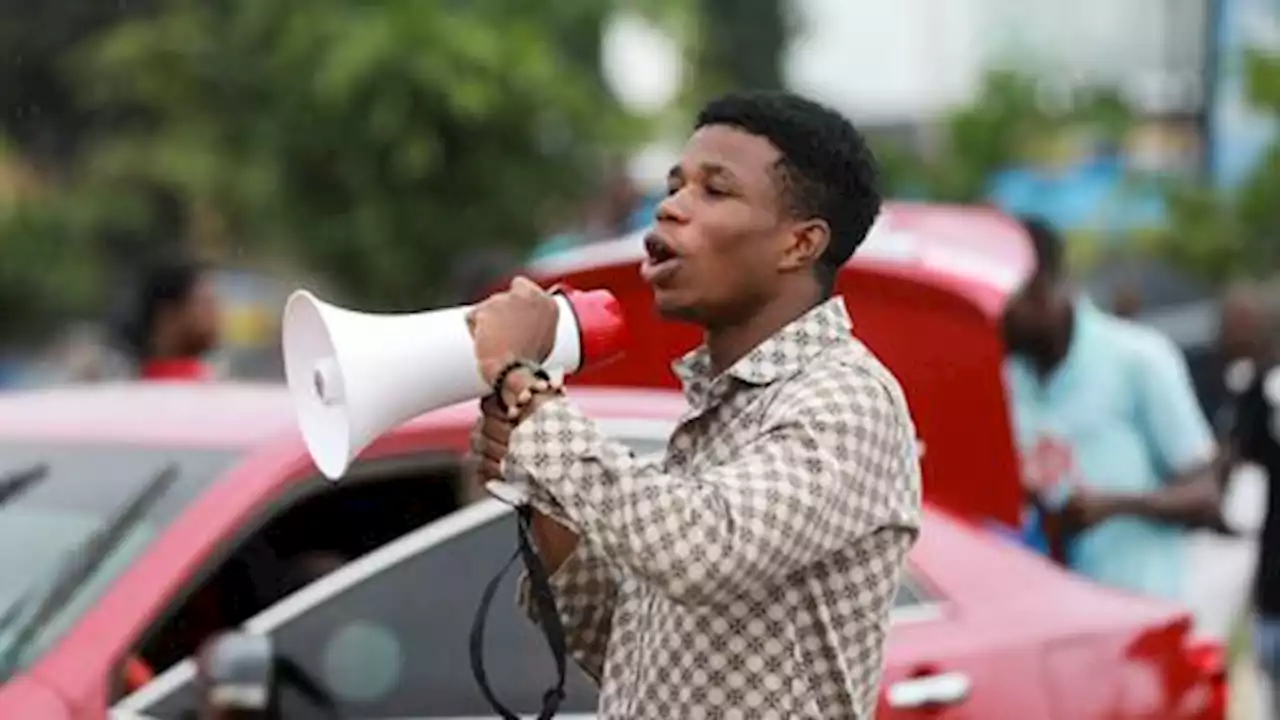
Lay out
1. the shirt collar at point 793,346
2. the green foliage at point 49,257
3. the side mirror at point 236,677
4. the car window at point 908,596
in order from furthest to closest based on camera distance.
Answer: the green foliage at point 49,257
the car window at point 908,596
the side mirror at point 236,677
the shirt collar at point 793,346

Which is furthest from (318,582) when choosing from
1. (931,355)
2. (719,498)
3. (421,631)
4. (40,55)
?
(40,55)

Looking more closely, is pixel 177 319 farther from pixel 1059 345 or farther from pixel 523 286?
pixel 523 286

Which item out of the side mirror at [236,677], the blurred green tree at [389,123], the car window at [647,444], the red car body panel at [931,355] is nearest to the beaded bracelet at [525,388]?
the side mirror at [236,677]

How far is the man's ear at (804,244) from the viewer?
3.05m

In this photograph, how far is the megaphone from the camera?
9.70 feet

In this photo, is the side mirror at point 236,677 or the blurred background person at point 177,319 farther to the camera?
the blurred background person at point 177,319

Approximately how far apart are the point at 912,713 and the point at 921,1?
2495 inches

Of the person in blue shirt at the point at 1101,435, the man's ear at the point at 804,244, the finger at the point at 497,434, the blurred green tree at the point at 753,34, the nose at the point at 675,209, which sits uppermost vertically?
the nose at the point at 675,209

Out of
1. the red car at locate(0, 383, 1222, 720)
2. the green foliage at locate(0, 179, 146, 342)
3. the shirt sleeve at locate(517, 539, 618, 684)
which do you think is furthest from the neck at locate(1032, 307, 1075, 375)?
the green foliage at locate(0, 179, 146, 342)

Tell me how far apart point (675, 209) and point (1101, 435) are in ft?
13.7

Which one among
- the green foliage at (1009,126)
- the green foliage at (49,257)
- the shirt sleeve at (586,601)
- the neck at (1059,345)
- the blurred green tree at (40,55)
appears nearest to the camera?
the shirt sleeve at (586,601)

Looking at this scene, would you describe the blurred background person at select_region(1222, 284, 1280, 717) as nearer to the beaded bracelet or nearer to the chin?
the chin

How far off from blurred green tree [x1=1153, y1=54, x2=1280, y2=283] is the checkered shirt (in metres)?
23.1

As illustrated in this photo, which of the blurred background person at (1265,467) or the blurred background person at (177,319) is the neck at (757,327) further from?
the blurred background person at (177,319)
